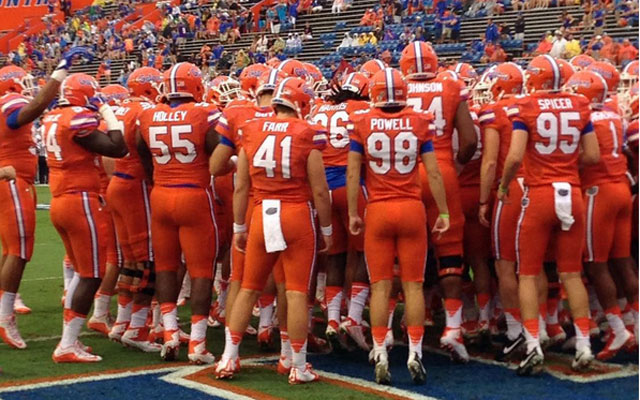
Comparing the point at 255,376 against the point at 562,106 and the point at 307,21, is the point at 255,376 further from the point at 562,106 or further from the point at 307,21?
the point at 307,21

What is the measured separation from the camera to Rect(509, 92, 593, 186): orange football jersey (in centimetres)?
625

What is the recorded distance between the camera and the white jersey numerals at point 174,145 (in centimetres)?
670

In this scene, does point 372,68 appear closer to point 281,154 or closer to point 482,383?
point 281,154

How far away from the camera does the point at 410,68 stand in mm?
6965

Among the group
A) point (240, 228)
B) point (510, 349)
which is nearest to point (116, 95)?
point (240, 228)

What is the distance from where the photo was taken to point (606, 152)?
6.70 meters

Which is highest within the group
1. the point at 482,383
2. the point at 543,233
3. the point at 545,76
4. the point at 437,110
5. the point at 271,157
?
the point at 545,76

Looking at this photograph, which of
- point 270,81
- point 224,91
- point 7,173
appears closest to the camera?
point 270,81

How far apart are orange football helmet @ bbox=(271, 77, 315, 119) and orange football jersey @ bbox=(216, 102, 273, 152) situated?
0.33m

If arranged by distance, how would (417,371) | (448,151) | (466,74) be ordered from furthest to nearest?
(466,74)
(448,151)
(417,371)

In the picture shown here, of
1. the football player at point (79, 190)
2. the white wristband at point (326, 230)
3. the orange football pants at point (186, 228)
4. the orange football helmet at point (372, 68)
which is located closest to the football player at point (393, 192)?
the white wristband at point (326, 230)

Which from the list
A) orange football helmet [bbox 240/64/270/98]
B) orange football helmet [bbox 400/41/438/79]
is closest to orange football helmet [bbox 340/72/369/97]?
orange football helmet [bbox 400/41/438/79]

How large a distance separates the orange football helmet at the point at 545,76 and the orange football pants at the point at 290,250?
6.02 feet

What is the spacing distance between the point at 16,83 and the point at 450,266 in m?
3.93
